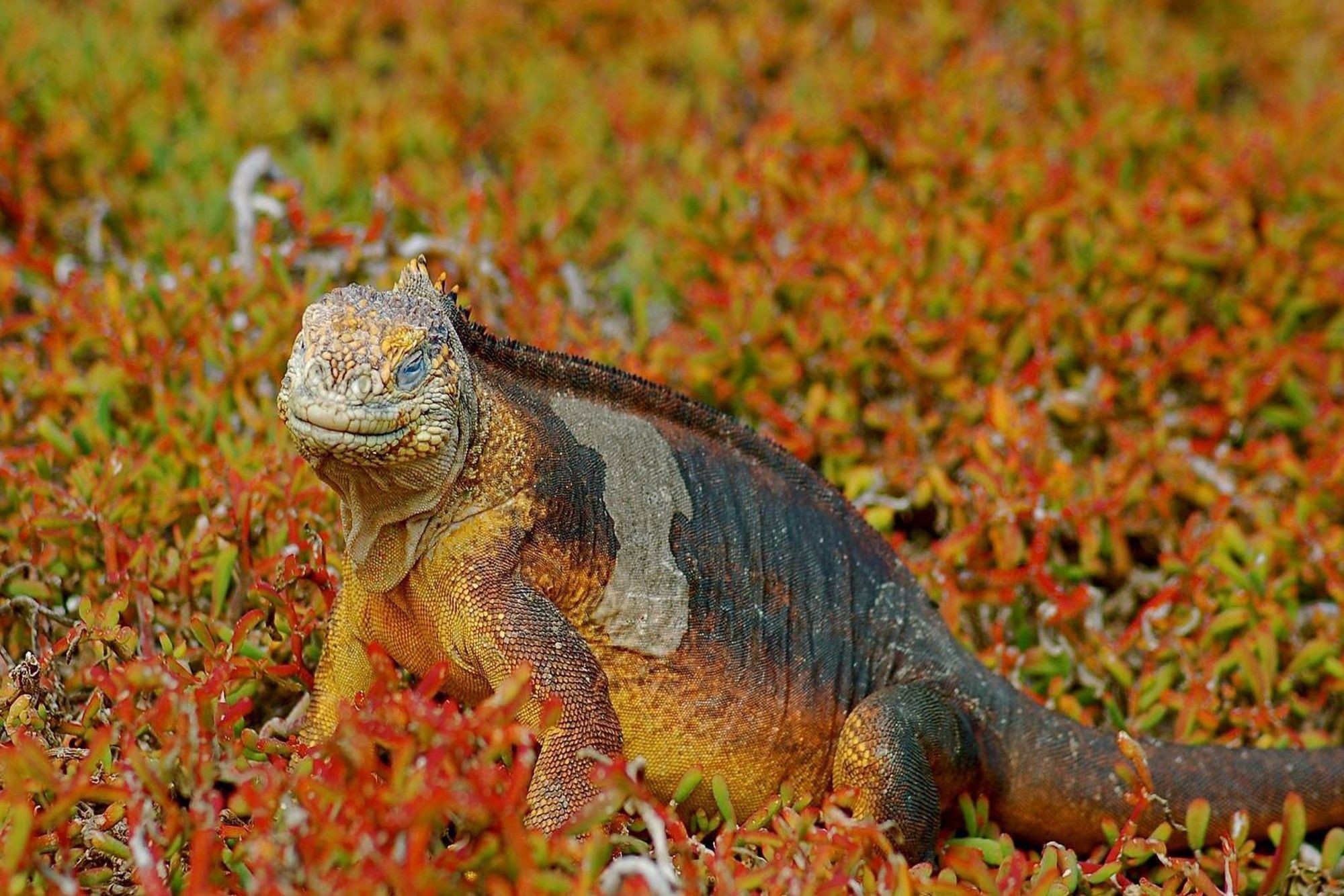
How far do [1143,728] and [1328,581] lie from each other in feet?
2.47

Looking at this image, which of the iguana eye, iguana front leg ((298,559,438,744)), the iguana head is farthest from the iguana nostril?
iguana front leg ((298,559,438,744))

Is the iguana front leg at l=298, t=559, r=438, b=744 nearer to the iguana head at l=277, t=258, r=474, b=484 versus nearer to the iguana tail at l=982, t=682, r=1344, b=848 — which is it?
the iguana head at l=277, t=258, r=474, b=484

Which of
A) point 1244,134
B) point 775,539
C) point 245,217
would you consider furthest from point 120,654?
point 1244,134

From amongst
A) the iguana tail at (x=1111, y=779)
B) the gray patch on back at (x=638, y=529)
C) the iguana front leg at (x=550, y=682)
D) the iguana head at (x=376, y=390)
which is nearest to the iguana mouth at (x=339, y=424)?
the iguana head at (x=376, y=390)

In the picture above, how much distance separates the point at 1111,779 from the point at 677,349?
183cm

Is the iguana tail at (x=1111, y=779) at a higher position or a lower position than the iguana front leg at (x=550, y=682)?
lower

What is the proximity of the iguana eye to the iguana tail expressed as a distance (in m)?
1.50

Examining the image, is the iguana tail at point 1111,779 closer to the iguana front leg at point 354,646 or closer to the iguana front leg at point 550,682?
the iguana front leg at point 550,682

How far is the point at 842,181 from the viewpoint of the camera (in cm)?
502

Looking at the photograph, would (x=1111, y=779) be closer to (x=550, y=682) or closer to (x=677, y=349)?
(x=550, y=682)

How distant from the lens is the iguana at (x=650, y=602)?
2506 mm

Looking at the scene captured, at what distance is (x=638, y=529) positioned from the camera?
2.86 meters

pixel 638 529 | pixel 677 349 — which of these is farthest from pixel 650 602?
pixel 677 349

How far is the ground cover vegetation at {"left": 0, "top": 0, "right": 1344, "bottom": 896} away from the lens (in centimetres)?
237
